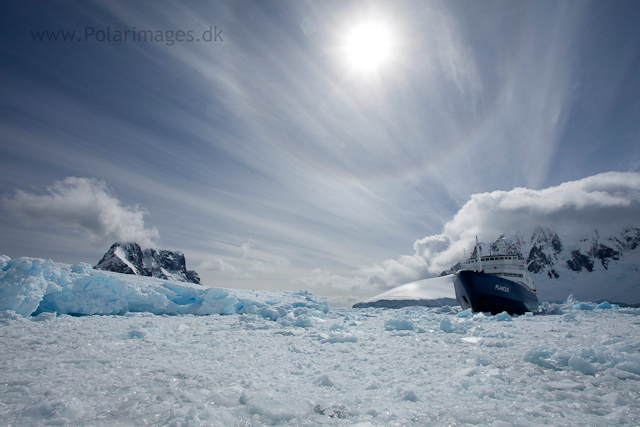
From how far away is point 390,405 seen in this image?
10.5 feet

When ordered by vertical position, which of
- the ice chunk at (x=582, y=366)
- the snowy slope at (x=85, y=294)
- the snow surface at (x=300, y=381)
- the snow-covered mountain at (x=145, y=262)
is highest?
the snow-covered mountain at (x=145, y=262)

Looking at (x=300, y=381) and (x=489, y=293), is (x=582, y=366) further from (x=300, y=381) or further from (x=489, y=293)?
(x=489, y=293)

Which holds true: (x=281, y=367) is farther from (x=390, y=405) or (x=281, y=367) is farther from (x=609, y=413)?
(x=609, y=413)

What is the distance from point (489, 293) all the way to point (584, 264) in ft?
564

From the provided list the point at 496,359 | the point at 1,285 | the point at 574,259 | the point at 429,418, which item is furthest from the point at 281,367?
the point at 574,259

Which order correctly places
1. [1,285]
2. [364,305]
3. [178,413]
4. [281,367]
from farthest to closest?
[364,305] → [1,285] → [281,367] → [178,413]

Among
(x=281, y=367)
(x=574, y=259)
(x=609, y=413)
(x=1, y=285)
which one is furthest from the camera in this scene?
(x=574, y=259)

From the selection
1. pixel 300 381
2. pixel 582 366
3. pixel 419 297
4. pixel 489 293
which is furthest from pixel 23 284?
pixel 419 297

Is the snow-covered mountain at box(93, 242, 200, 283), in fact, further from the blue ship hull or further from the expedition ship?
the blue ship hull

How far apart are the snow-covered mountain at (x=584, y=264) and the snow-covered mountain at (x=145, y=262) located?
145 metres

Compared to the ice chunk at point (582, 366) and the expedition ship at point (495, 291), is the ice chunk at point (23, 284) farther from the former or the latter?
the expedition ship at point (495, 291)

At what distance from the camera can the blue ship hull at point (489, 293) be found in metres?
24.0

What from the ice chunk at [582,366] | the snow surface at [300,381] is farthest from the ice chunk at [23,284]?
the ice chunk at [582,366]

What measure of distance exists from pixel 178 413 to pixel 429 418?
2672 millimetres
